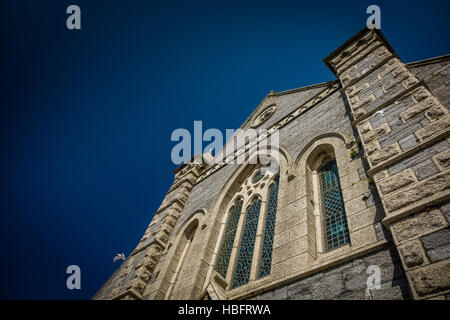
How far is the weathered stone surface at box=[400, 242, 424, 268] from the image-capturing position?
109 inches

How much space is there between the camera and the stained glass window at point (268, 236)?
562cm

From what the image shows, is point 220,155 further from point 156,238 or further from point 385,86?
point 385,86

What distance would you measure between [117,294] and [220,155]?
7186 mm

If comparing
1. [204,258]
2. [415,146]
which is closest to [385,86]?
[415,146]

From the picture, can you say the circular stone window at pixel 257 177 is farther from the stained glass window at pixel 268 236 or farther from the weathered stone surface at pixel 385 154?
the weathered stone surface at pixel 385 154

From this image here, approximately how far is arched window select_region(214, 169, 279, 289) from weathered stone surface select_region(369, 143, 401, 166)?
2898mm

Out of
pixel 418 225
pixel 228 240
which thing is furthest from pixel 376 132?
pixel 228 240

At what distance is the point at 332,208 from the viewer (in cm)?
548

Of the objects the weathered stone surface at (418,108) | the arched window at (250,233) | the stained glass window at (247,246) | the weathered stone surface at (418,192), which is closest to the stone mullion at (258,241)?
the arched window at (250,233)

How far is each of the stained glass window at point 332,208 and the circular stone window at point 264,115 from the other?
6.01 m

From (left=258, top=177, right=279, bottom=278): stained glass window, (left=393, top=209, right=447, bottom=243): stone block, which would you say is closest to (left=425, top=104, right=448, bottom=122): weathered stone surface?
(left=393, top=209, right=447, bottom=243): stone block

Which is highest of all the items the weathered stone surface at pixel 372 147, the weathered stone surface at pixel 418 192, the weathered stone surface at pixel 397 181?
the weathered stone surface at pixel 372 147

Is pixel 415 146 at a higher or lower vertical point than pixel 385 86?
lower
